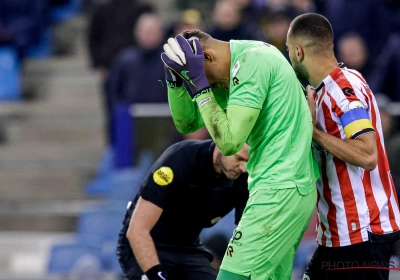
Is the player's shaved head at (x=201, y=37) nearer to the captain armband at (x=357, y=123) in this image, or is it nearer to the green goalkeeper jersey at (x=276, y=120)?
the green goalkeeper jersey at (x=276, y=120)

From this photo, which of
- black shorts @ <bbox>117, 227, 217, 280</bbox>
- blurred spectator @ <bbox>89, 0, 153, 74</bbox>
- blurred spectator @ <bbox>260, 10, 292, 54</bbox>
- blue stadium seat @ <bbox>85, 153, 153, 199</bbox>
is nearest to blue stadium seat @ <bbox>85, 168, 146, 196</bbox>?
blue stadium seat @ <bbox>85, 153, 153, 199</bbox>

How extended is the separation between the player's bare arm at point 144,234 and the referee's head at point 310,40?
1180mm

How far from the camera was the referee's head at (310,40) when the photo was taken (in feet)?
14.8

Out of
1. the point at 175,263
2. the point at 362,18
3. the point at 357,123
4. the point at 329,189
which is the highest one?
the point at 357,123

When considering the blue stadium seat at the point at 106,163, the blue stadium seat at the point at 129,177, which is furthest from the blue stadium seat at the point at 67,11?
the blue stadium seat at the point at 129,177

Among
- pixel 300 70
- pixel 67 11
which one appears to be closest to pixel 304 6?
pixel 67 11

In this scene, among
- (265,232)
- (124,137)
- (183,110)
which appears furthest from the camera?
(124,137)

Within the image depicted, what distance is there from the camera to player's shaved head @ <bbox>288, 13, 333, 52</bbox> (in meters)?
4.49

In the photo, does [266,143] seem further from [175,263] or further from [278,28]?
[278,28]

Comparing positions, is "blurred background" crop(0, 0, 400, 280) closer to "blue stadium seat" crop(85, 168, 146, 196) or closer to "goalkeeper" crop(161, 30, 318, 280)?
"blue stadium seat" crop(85, 168, 146, 196)

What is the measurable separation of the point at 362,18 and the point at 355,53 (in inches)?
36.0

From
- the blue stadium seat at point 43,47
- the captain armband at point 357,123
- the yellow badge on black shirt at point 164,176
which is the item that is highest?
the captain armband at point 357,123

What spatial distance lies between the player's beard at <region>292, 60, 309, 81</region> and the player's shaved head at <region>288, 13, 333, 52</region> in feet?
0.37

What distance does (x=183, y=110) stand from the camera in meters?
4.84
